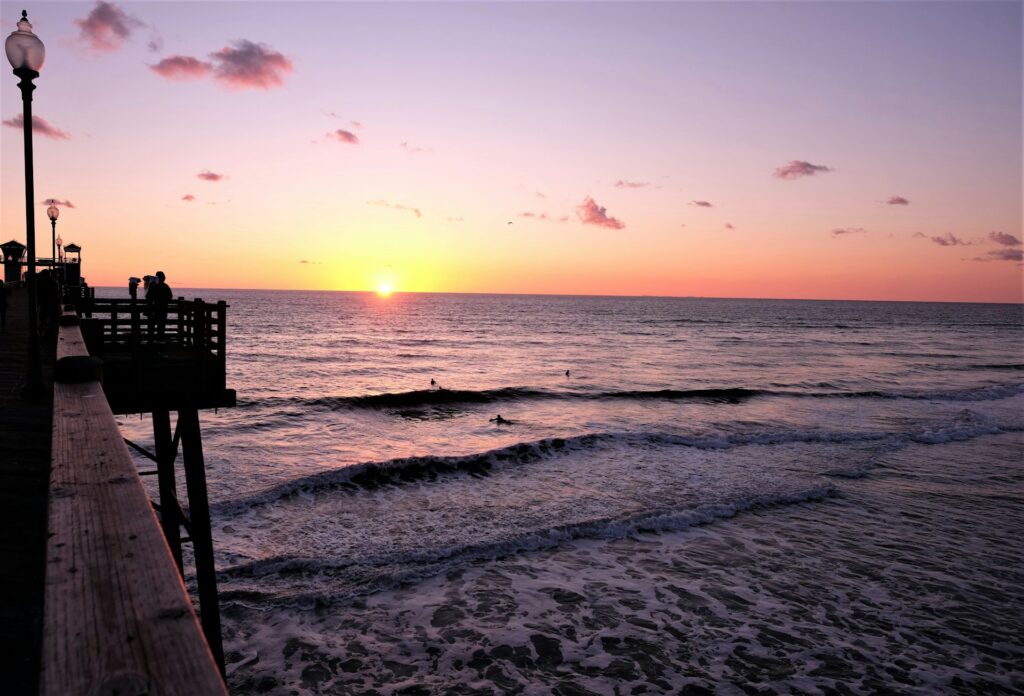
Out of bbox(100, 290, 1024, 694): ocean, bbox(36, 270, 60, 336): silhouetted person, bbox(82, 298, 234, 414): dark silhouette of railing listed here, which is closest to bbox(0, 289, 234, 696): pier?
bbox(82, 298, 234, 414): dark silhouette of railing

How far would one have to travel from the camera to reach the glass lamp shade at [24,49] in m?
8.40

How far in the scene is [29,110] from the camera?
8.87m

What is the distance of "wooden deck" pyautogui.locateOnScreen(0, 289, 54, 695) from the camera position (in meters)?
3.88

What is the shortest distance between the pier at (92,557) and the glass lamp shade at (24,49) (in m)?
3.92

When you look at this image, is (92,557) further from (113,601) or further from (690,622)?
(690,622)

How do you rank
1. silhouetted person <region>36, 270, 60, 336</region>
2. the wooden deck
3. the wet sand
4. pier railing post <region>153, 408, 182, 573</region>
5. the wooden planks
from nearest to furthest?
the wooden planks → the wooden deck → pier railing post <region>153, 408, 182, 573</region> → the wet sand → silhouetted person <region>36, 270, 60, 336</region>

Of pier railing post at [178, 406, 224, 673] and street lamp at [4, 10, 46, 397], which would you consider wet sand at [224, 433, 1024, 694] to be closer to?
pier railing post at [178, 406, 224, 673]

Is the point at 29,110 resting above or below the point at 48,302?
above

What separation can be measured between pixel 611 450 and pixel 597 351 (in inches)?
1530

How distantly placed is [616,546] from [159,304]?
34.9 ft

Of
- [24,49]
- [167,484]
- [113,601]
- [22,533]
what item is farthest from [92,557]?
[24,49]

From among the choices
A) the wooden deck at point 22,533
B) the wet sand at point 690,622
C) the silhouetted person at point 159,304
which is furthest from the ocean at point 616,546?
the silhouetted person at point 159,304

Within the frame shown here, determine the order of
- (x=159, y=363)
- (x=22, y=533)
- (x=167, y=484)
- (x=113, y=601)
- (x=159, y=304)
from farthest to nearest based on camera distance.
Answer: (x=159, y=304) < (x=159, y=363) < (x=167, y=484) < (x=22, y=533) < (x=113, y=601)

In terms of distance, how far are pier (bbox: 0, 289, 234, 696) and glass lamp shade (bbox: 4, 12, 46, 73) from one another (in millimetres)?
3924
